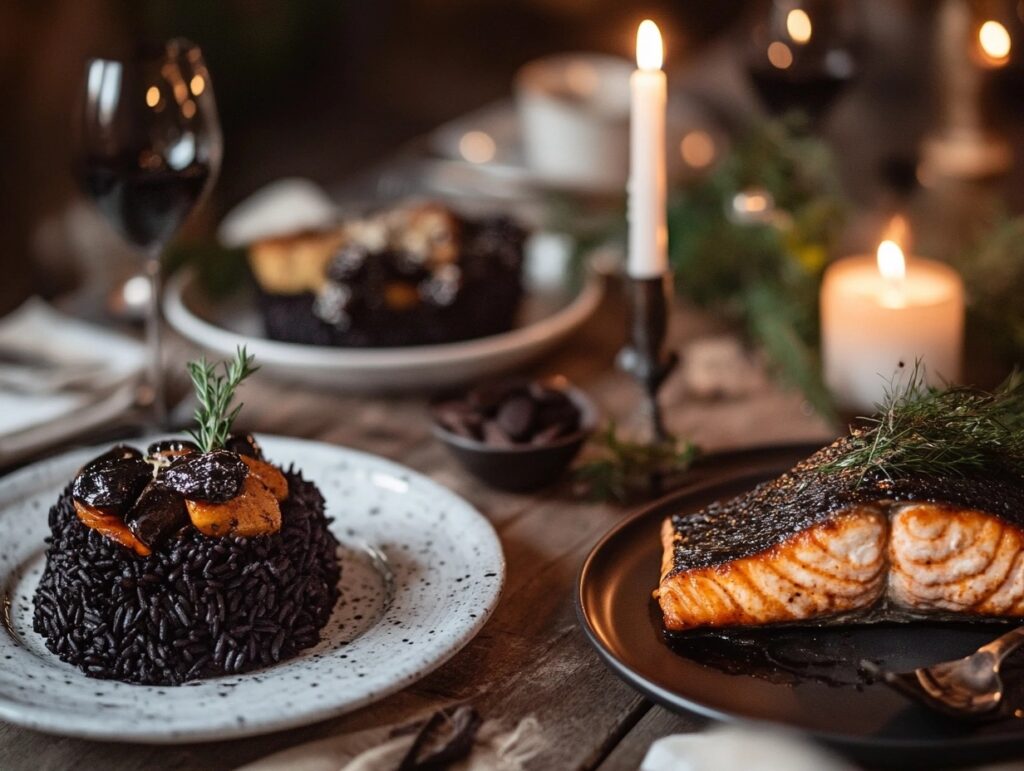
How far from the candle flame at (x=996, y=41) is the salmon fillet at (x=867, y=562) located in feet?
4.41

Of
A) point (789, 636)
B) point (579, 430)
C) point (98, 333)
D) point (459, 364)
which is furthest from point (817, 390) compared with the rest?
point (98, 333)

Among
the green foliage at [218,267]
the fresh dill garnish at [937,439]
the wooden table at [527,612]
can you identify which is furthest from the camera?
the green foliage at [218,267]

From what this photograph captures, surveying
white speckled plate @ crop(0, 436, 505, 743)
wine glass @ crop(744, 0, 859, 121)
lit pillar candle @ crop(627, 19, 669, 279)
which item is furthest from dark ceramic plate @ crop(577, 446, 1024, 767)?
wine glass @ crop(744, 0, 859, 121)

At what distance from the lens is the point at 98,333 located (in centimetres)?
195

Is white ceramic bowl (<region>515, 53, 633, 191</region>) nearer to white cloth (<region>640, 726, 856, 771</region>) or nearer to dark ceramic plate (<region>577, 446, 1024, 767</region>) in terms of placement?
dark ceramic plate (<region>577, 446, 1024, 767</region>)

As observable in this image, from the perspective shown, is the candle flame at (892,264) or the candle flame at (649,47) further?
the candle flame at (892,264)

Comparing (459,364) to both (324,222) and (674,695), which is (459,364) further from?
(674,695)

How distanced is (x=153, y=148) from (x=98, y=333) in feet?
1.40

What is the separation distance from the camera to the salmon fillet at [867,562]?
113 cm

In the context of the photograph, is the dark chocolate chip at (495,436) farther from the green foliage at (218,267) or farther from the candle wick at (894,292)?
the green foliage at (218,267)

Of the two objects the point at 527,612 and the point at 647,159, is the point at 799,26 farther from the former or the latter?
the point at 527,612

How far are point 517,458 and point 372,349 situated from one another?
0.45m

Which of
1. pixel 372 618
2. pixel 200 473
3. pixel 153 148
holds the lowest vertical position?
pixel 372 618

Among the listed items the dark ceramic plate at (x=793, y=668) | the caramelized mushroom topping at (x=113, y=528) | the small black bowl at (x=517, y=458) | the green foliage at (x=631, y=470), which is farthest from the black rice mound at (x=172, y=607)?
the green foliage at (x=631, y=470)
